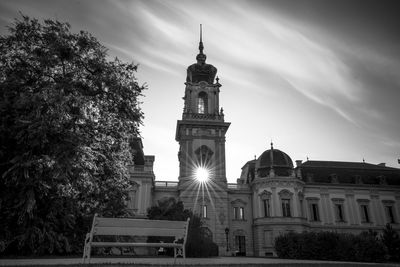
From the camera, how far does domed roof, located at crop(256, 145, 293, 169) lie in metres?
40.8

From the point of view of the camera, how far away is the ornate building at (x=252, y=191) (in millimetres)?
37594

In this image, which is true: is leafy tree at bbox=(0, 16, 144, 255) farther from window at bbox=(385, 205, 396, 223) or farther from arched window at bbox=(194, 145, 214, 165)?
window at bbox=(385, 205, 396, 223)

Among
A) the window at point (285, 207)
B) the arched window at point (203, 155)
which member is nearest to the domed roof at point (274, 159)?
the window at point (285, 207)

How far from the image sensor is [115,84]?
1205 cm

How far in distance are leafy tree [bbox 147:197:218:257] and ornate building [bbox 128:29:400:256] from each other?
36.8 ft

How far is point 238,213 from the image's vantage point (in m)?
40.5

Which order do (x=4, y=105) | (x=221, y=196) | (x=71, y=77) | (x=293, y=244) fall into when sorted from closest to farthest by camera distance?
(x=4, y=105), (x=71, y=77), (x=293, y=244), (x=221, y=196)

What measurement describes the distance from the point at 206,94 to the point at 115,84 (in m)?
32.0

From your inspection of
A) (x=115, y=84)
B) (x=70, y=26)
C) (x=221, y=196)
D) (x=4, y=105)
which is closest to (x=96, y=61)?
(x=115, y=84)

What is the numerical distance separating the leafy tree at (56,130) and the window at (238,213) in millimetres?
29450

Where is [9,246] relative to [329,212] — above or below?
below

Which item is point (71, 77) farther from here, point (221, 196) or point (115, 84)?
point (221, 196)

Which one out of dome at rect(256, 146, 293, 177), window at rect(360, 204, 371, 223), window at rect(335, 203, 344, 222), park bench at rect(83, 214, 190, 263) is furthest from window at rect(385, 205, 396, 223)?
park bench at rect(83, 214, 190, 263)

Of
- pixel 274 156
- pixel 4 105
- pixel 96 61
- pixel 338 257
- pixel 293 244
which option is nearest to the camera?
pixel 4 105
